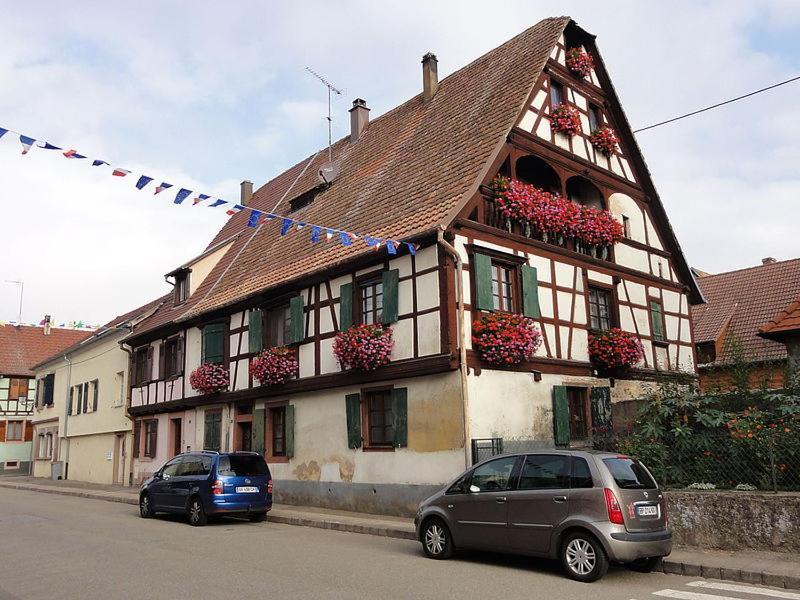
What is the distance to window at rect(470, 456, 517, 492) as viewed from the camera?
391 inches

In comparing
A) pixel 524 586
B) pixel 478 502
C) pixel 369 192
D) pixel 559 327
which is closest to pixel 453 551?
pixel 478 502

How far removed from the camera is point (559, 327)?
17078 mm

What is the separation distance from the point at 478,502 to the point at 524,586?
1.76 meters

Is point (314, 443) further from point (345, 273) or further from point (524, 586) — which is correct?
point (524, 586)

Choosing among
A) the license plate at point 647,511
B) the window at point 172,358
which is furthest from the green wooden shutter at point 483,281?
the window at point 172,358

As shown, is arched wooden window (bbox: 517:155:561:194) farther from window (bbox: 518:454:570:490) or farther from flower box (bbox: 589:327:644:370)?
window (bbox: 518:454:570:490)

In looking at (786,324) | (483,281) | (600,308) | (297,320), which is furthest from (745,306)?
(297,320)

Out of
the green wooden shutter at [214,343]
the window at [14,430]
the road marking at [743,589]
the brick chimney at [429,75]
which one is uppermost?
the brick chimney at [429,75]

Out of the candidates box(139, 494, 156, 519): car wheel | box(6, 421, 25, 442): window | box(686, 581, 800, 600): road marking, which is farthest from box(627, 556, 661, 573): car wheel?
box(6, 421, 25, 442): window

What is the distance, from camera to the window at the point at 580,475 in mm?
9039

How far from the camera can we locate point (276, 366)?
728 inches

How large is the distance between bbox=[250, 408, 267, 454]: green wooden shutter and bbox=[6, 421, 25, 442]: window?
3299 centimetres

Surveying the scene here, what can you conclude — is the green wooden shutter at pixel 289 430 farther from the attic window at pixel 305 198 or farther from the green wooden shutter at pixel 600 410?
the attic window at pixel 305 198

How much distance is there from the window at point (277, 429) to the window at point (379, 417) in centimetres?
368
